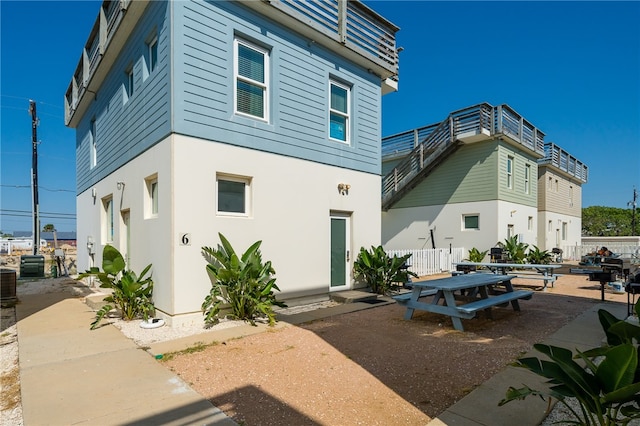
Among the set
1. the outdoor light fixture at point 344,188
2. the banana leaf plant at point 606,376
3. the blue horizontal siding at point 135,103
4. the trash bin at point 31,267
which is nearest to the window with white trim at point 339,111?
the outdoor light fixture at point 344,188

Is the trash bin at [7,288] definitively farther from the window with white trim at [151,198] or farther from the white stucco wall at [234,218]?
the window with white trim at [151,198]

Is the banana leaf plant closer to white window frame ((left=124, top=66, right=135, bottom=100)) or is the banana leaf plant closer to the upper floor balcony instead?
the upper floor balcony

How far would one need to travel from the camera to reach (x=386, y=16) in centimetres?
1030

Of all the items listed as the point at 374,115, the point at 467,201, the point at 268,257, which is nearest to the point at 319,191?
the point at 268,257

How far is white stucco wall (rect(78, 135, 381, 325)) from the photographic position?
601 cm

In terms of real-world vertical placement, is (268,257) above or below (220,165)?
below

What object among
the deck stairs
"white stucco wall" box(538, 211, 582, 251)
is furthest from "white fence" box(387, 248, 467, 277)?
"white stucco wall" box(538, 211, 582, 251)

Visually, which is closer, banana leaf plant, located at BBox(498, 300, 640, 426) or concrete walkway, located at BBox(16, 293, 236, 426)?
banana leaf plant, located at BBox(498, 300, 640, 426)

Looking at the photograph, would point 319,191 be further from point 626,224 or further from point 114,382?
point 626,224

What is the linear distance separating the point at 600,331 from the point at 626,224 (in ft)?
196

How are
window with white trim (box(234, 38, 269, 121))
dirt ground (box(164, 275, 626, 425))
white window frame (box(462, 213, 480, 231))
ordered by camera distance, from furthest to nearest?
white window frame (box(462, 213, 480, 231))
window with white trim (box(234, 38, 269, 121))
dirt ground (box(164, 275, 626, 425))

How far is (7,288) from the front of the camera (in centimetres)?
833

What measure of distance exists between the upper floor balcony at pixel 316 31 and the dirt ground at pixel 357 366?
6492 mm

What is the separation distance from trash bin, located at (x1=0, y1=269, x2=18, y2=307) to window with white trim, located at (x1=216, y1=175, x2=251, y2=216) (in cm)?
601
